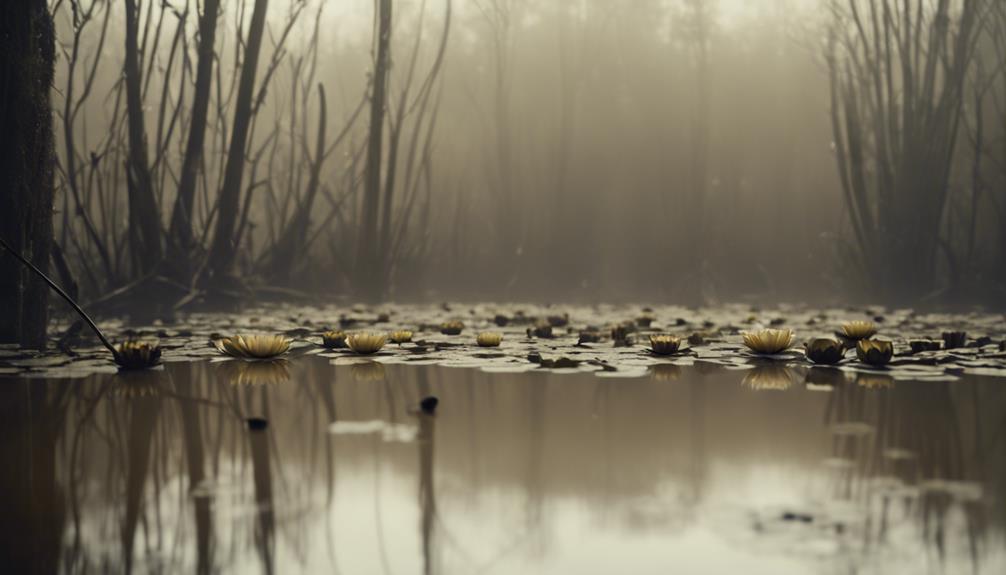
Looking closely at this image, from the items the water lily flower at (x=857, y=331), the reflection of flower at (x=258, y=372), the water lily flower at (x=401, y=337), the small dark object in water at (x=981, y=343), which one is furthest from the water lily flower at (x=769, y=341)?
the reflection of flower at (x=258, y=372)

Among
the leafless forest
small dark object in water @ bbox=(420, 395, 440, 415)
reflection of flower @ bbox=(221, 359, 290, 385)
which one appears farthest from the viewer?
the leafless forest

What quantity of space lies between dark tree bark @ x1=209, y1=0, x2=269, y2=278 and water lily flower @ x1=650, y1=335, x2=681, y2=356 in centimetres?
350

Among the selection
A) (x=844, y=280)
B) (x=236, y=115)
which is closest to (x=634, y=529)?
(x=236, y=115)

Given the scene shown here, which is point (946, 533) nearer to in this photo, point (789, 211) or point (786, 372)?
point (786, 372)

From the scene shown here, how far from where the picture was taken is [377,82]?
25.7ft

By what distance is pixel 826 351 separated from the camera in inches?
137

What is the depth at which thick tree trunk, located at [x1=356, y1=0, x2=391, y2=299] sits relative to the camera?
7785 millimetres

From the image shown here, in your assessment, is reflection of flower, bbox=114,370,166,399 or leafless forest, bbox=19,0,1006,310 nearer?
reflection of flower, bbox=114,370,166,399

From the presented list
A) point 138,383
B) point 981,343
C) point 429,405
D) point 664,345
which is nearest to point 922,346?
point 981,343

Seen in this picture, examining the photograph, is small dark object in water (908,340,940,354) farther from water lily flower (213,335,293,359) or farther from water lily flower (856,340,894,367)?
water lily flower (213,335,293,359)

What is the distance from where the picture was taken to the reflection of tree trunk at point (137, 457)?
4.79 feet

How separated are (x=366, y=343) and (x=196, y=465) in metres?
1.83

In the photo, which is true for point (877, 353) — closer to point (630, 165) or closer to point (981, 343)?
point (981, 343)

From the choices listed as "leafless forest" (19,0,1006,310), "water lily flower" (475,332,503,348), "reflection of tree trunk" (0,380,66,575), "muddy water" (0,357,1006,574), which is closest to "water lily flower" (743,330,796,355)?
"muddy water" (0,357,1006,574)
